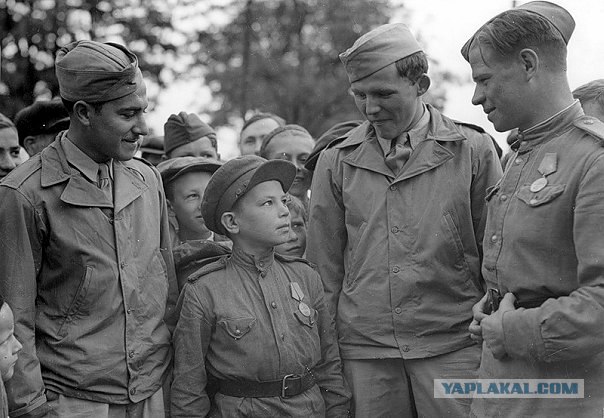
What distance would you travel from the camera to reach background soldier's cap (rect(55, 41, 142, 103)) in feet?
12.5

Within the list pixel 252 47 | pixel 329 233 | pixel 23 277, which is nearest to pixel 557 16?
pixel 329 233

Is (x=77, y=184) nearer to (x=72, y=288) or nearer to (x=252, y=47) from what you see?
(x=72, y=288)

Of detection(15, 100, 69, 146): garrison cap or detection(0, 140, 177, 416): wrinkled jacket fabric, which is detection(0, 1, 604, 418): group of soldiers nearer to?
detection(0, 140, 177, 416): wrinkled jacket fabric

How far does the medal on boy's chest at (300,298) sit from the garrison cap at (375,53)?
1117mm

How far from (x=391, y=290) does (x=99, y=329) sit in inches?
56.4

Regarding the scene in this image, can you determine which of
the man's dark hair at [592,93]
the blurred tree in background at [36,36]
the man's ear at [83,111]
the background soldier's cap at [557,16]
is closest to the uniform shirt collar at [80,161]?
the man's ear at [83,111]

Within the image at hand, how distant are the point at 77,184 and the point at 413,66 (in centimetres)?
180

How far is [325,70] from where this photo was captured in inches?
1041

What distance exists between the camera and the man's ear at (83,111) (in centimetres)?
386

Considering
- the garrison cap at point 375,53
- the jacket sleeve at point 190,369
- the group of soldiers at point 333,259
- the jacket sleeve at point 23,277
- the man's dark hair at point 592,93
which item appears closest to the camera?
the group of soldiers at point 333,259

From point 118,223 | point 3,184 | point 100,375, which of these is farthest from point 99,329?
point 3,184

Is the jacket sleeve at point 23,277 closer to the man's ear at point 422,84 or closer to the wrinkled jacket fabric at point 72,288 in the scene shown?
the wrinkled jacket fabric at point 72,288

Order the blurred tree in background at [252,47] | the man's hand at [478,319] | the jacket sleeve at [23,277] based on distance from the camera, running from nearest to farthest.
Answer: the man's hand at [478,319], the jacket sleeve at [23,277], the blurred tree in background at [252,47]

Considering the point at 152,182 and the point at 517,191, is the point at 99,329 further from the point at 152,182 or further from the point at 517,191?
the point at 517,191
